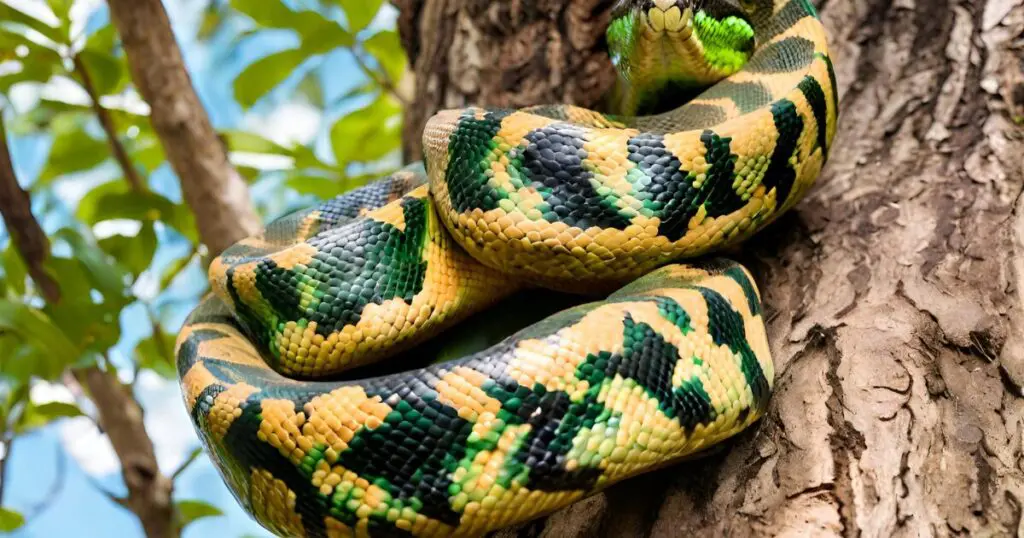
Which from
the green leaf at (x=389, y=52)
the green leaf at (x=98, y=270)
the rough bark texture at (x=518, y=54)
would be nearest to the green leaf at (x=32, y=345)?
the green leaf at (x=98, y=270)

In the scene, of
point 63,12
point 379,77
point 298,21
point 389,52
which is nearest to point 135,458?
point 63,12

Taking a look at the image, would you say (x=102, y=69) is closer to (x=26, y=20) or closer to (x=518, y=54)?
(x=26, y=20)

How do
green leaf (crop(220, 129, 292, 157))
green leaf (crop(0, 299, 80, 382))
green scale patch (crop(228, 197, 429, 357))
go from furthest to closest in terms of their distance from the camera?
green leaf (crop(220, 129, 292, 157)), green leaf (crop(0, 299, 80, 382)), green scale patch (crop(228, 197, 429, 357))

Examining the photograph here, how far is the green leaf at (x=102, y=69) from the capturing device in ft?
10.3

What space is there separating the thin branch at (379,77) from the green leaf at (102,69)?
3.00ft

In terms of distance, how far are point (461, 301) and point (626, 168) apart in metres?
0.54

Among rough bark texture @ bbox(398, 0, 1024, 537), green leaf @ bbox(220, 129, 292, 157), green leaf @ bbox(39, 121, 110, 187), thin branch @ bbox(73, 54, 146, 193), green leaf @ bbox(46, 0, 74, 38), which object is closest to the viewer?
rough bark texture @ bbox(398, 0, 1024, 537)

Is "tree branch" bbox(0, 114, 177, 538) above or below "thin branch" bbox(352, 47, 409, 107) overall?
below

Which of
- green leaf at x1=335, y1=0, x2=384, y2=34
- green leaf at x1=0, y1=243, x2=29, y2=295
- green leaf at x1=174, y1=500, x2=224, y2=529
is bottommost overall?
green leaf at x1=174, y1=500, x2=224, y2=529

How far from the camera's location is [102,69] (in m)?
3.16

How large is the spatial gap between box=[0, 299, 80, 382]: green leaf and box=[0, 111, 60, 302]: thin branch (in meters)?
0.24

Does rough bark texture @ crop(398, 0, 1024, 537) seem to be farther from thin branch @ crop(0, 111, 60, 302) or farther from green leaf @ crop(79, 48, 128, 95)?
thin branch @ crop(0, 111, 60, 302)

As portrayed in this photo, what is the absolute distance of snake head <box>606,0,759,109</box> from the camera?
219 cm

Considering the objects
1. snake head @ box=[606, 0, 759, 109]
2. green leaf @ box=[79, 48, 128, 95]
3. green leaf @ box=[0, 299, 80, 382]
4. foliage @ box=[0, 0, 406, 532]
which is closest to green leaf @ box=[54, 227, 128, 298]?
foliage @ box=[0, 0, 406, 532]
